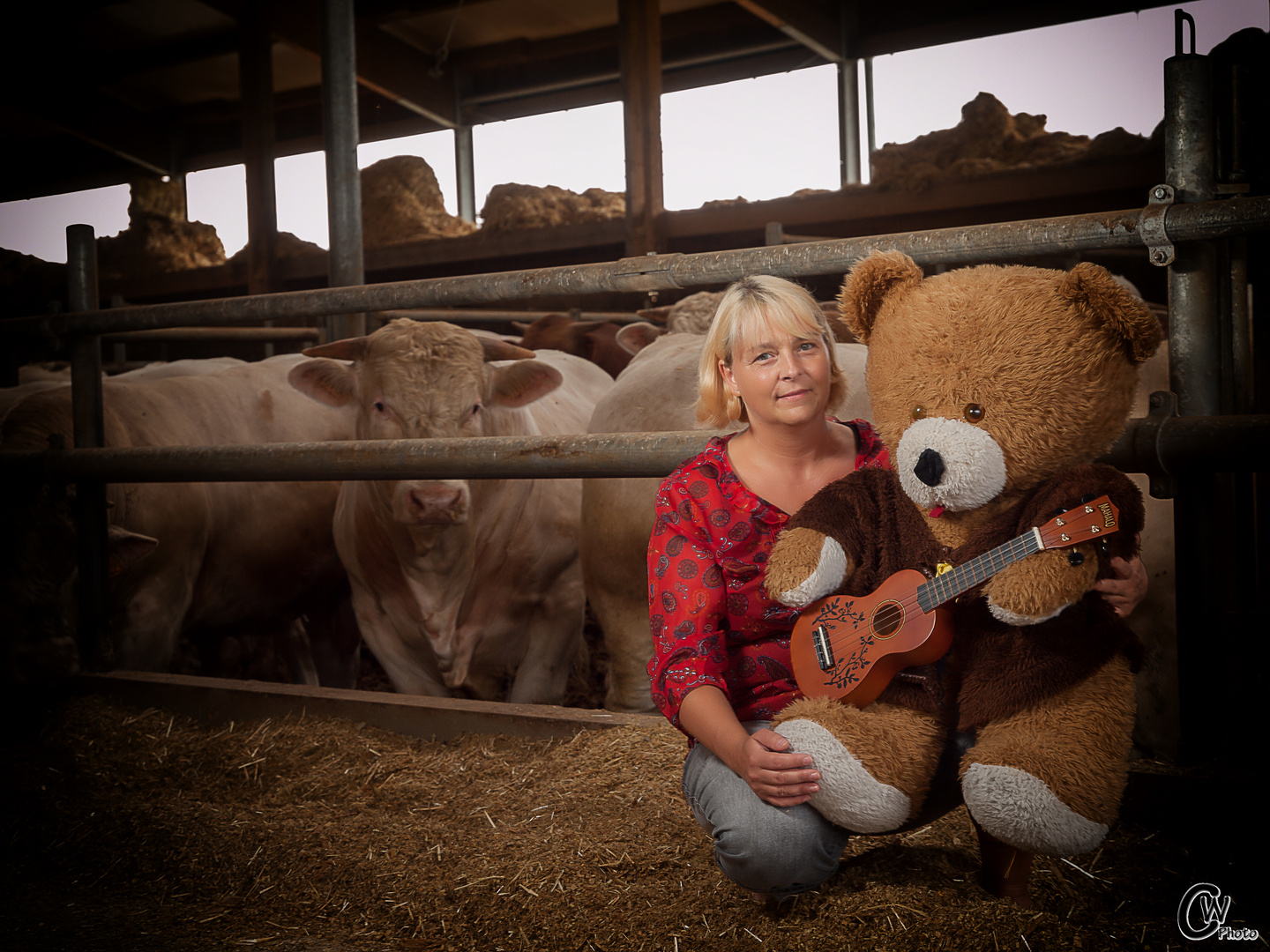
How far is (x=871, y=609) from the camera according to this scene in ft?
4.50

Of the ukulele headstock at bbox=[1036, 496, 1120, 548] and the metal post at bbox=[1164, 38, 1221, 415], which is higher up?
the metal post at bbox=[1164, 38, 1221, 415]

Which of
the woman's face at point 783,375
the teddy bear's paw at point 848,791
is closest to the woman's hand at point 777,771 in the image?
the teddy bear's paw at point 848,791

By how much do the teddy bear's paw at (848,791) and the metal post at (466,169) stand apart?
12.1 meters

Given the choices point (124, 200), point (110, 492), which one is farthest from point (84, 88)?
point (110, 492)

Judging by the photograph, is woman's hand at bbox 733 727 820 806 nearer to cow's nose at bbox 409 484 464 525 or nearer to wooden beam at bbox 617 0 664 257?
cow's nose at bbox 409 484 464 525

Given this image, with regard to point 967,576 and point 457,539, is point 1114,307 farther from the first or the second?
point 457,539

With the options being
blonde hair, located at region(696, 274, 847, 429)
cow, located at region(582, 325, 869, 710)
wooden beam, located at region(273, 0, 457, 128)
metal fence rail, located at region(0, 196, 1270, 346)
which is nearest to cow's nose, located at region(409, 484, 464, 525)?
cow, located at region(582, 325, 869, 710)

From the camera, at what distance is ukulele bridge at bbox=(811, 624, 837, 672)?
4.63 ft

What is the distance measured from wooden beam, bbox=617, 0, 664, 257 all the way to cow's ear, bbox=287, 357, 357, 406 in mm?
4814

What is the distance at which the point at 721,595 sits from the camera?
1.58 metres

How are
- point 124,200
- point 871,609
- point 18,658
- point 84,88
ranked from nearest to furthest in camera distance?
1. point 871,609
2. point 18,658
3. point 84,88
4. point 124,200

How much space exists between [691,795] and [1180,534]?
0.99 meters

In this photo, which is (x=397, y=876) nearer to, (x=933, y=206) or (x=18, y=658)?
(x=18, y=658)

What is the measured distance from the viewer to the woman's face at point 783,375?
60.0 inches
